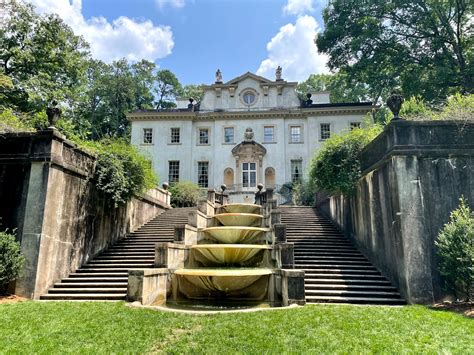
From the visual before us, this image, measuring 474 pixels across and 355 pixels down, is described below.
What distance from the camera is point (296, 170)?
28.6m

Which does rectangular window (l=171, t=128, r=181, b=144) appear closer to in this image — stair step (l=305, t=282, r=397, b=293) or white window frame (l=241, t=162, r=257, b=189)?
white window frame (l=241, t=162, r=257, b=189)

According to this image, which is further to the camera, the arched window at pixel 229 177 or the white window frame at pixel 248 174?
the arched window at pixel 229 177

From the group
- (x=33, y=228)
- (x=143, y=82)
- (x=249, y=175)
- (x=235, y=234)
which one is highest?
(x=143, y=82)

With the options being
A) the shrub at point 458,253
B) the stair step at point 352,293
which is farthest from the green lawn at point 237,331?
the stair step at point 352,293

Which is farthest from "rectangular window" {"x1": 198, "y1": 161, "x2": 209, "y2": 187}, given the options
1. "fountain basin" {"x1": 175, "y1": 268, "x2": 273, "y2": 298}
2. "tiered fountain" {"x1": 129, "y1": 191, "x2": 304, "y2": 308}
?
"fountain basin" {"x1": 175, "y1": 268, "x2": 273, "y2": 298}

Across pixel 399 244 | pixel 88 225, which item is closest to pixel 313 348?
pixel 399 244

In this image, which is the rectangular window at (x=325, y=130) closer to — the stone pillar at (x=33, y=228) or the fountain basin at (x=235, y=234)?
the fountain basin at (x=235, y=234)

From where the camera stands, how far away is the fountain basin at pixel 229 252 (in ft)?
33.5

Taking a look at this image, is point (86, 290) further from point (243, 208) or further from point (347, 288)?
point (243, 208)

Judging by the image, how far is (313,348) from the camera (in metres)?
4.75

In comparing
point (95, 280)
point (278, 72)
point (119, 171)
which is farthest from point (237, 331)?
point (278, 72)

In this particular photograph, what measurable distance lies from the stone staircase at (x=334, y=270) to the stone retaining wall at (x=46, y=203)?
23.3 feet

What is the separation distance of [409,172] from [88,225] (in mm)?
10163

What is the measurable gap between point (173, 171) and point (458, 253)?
82.2 ft
